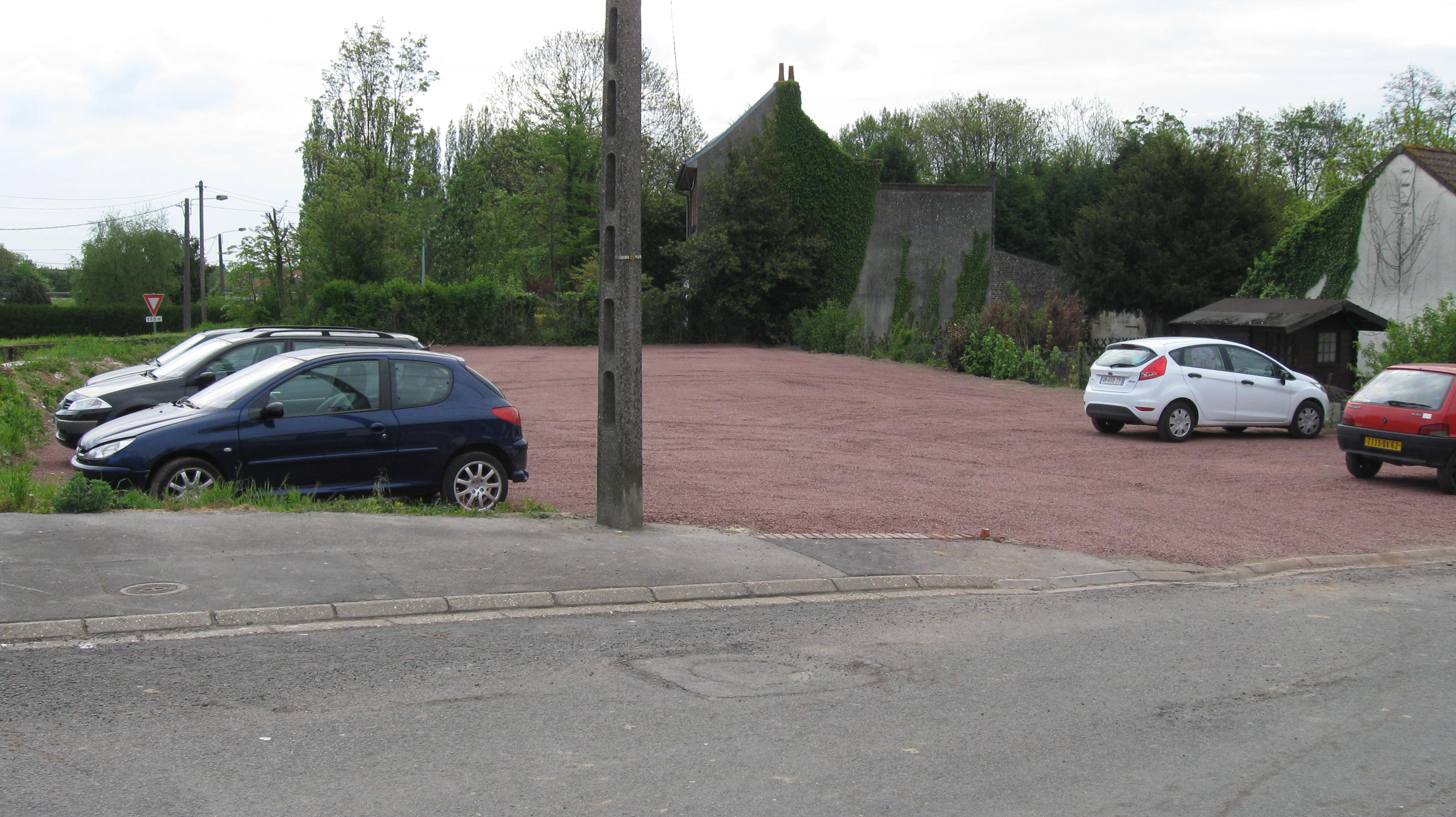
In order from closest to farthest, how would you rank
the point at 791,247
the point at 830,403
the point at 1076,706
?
the point at 1076,706 < the point at 830,403 < the point at 791,247

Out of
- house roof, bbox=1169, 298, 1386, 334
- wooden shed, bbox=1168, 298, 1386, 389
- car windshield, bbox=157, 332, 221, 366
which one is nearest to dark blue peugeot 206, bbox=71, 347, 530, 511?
car windshield, bbox=157, 332, 221, 366

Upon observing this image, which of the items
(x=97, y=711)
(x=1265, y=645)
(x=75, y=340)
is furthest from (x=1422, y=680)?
(x=75, y=340)

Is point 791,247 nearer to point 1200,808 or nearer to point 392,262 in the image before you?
point 392,262

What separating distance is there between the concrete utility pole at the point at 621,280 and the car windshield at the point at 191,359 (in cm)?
728

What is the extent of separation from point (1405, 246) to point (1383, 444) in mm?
19859

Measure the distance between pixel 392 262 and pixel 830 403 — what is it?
108ft

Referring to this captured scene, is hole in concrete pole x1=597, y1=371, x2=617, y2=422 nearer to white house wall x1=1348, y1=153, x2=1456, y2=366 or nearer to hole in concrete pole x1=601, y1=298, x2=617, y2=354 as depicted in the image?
hole in concrete pole x1=601, y1=298, x2=617, y2=354

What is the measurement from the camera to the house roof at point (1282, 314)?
2650 cm

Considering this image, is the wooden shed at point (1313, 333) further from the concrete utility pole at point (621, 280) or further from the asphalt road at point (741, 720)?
the asphalt road at point (741, 720)

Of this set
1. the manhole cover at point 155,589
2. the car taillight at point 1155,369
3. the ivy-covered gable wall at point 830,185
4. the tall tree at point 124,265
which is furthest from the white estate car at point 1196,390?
the tall tree at point 124,265

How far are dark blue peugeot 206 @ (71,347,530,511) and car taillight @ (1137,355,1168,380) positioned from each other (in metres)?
11.4

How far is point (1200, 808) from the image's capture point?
14.6 ft

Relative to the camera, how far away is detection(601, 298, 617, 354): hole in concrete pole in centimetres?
967

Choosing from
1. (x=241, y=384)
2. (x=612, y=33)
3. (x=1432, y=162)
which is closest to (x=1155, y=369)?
(x=612, y=33)
